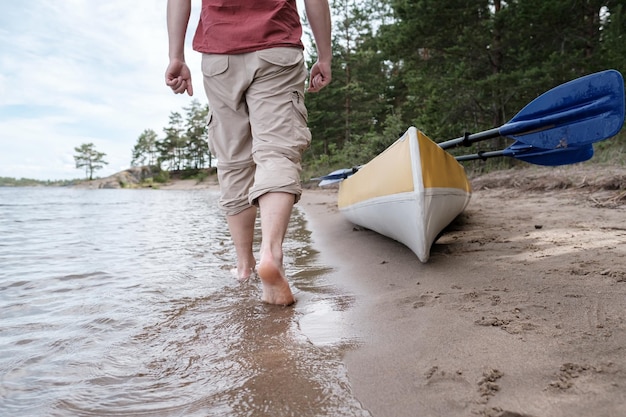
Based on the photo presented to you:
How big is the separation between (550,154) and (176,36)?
2515 millimetres

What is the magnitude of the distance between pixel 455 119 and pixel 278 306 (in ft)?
29.3

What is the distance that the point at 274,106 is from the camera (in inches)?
69.9

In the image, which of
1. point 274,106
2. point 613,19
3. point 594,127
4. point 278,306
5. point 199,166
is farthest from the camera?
point 199,166

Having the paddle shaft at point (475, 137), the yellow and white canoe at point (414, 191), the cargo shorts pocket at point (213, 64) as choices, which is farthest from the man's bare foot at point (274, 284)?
the paddle shaft at point (475, 137)

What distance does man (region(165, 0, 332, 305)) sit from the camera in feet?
5.44

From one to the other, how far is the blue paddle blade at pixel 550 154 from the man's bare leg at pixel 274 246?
1.97 m

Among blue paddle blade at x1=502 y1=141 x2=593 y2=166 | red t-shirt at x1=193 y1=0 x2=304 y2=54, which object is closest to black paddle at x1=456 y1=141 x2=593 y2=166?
blue paddle blade at x1=502 y1=141 x2=593 y2=166

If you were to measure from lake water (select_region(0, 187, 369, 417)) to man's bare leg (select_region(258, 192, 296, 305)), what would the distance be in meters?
0.06

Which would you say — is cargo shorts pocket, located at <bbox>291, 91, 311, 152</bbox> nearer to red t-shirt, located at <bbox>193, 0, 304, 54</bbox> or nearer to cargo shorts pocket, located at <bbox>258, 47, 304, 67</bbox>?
cargo shorts pocket, located at <bbox>258, 47, 304, 67</bbox>

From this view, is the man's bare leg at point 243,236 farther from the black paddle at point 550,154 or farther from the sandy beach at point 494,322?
the black paddle at point 550,154

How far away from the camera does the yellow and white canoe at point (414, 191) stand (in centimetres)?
205

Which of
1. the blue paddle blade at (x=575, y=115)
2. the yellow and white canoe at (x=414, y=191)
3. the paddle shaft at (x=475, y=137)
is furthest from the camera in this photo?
the paddle shaft at (x=475, y=137)

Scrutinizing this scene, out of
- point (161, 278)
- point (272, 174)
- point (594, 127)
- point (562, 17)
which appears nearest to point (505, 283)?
point (272, 174)

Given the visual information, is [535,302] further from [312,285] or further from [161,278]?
[161,278]
